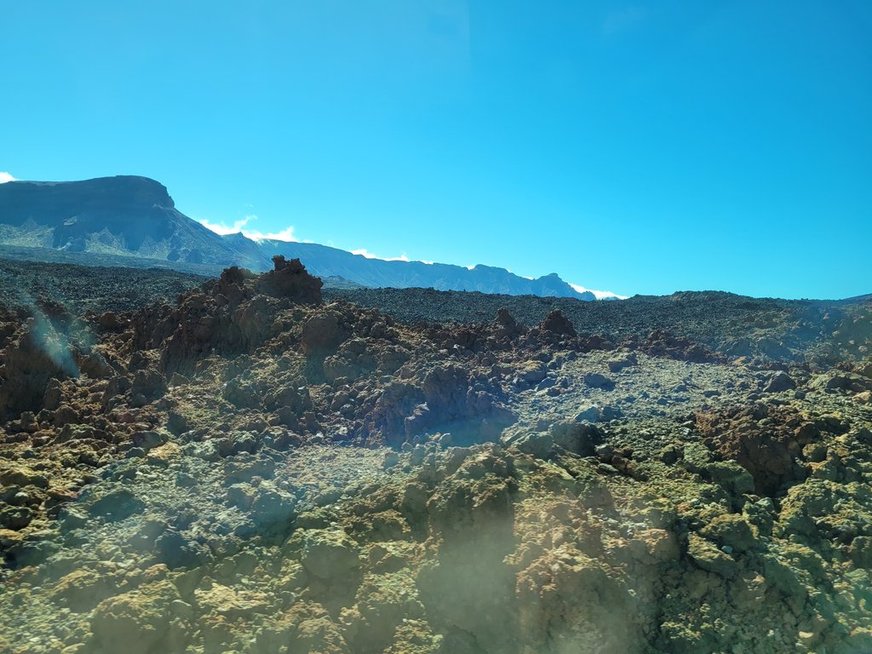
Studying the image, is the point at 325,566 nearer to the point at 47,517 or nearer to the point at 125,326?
the point at 47,517

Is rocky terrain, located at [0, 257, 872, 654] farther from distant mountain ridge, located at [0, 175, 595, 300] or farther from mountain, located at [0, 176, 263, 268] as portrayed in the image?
mountain, located at [0, 176, 263, 268]

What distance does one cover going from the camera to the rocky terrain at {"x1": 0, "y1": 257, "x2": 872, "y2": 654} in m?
5.23

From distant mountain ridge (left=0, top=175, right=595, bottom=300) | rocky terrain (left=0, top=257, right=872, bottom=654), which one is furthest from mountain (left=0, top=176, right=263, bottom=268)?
rocky terrain (left=0, top=257, right=872, bottom=654)

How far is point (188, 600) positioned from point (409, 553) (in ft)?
6.43

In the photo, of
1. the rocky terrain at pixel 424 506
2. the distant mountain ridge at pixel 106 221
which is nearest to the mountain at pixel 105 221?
the distant mountain ridge at pixel 106 221

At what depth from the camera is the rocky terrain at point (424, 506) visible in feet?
17.2

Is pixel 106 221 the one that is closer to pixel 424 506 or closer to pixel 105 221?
pixel 105 221

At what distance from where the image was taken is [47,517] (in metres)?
6.02

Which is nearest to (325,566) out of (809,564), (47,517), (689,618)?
(47,517)

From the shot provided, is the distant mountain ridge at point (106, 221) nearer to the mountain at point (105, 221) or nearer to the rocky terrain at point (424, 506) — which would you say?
the mountain at point (105, 221)

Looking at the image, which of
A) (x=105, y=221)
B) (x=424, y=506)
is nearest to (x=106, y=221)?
(x=105, y=221)

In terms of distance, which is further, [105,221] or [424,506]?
[105,221]

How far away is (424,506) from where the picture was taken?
6.36 metres

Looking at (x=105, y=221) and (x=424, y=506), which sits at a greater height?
(x=105, y=221)
